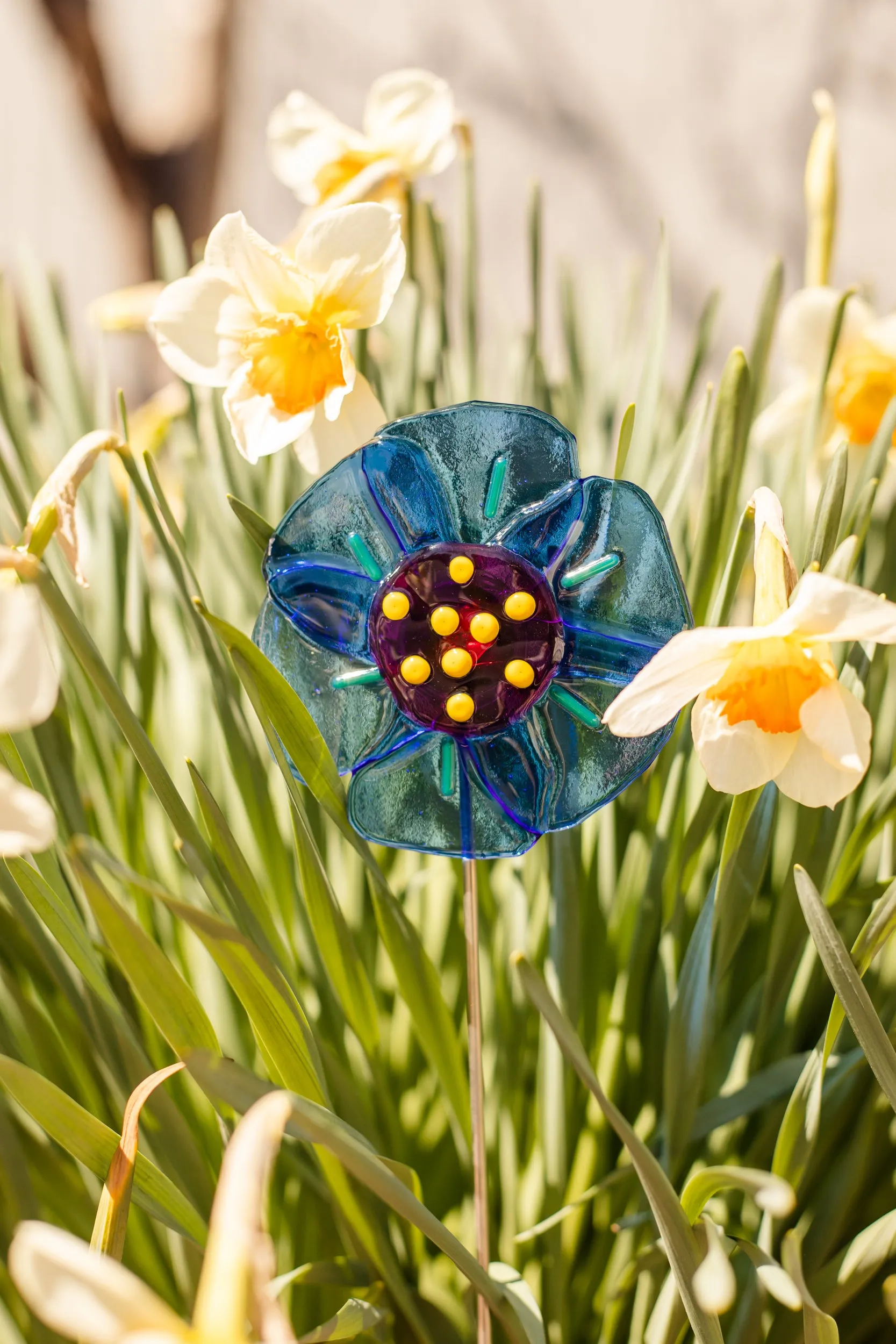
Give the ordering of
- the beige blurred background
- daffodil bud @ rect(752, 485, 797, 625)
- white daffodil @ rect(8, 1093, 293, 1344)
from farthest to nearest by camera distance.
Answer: the beige blurred background, daffodil bud @ rect(752, 485, 797, 625), white daffodil @ rect(8, 1093, 293, 1344)

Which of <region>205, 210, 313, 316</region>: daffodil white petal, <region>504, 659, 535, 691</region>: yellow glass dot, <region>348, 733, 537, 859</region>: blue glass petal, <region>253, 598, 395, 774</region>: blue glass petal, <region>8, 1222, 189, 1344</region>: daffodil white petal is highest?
<region>205, 210, 313, 316</region>: daffodil white petal

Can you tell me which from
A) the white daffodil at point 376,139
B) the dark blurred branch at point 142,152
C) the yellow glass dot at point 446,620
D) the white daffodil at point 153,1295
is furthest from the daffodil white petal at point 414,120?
the dark blurred branch at point 142,152

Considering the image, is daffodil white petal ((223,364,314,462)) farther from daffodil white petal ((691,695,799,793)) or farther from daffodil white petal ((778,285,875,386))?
daffodil white petal ((778,285,875,386))

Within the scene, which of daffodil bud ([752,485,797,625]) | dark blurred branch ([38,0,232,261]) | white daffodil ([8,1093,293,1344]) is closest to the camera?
white daffodil ([8,1093,293,1344])

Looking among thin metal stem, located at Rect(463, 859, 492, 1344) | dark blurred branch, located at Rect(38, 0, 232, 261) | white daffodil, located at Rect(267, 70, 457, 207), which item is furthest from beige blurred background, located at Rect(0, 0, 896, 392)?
thin metal stem, located at Rect(463, 859, 492, 1344)

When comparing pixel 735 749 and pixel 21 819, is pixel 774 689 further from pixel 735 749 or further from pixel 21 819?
pixel 21 819

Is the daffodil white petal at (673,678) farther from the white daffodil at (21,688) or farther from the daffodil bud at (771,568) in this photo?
the white daffodil at (21,688)

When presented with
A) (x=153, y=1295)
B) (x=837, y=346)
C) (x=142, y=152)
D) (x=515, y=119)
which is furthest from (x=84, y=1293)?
(x=142, y=152)
